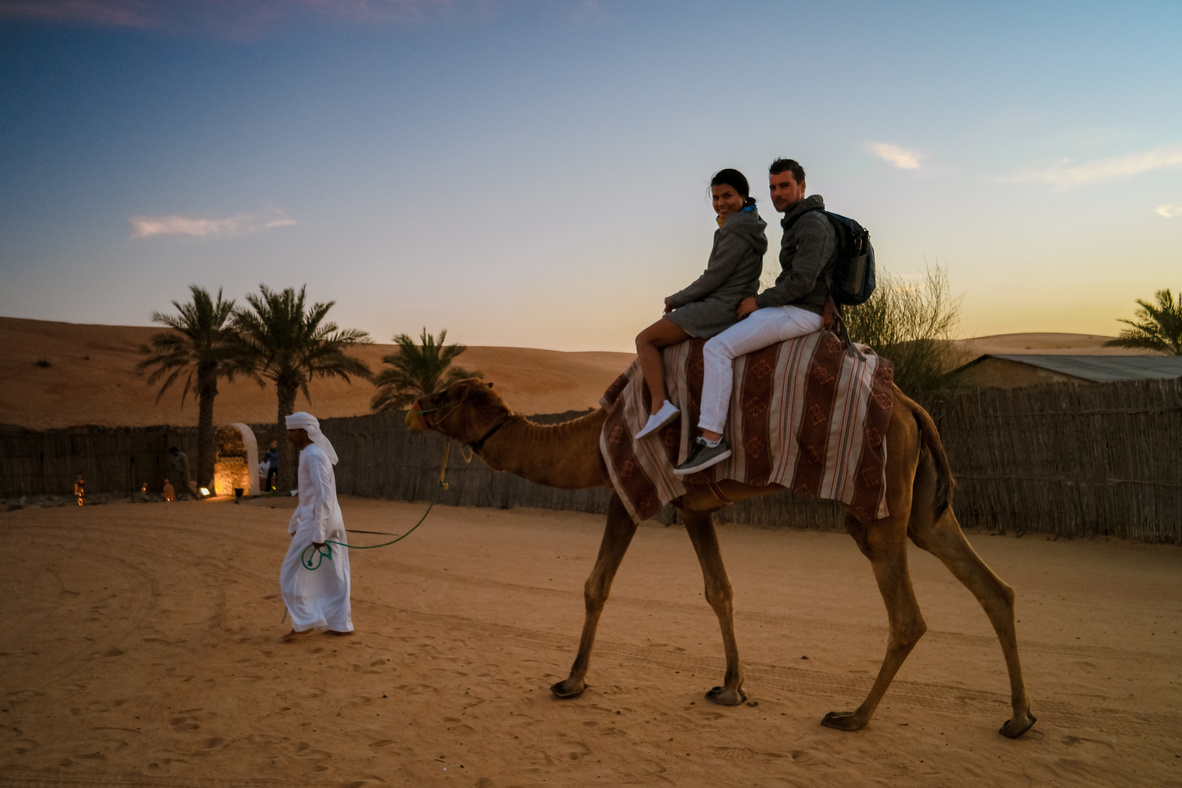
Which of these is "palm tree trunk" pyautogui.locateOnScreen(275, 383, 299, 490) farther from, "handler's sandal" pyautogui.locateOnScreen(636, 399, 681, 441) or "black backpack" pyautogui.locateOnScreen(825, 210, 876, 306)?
"black backpack" pyautogui.locateOnScreen(825, 210, 876, 306)

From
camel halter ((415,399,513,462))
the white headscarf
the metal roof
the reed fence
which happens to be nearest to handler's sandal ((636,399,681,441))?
camel halter ((415,399,513,462))

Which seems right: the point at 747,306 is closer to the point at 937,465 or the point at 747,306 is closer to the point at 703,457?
the point at 703,457

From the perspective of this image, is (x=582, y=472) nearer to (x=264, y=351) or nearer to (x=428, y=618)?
(x=428, y=618)

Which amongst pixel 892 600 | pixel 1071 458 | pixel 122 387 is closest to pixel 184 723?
pixel 892 600

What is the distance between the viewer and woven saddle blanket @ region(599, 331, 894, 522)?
4715 millimetres

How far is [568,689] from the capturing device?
5.52 m

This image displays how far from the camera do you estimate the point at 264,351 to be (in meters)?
27.8

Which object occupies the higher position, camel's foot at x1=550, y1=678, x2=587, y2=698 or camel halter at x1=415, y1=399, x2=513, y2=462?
camel halter at x1=415, y1=399, x2=513, y2=462

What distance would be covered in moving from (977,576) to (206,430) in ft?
97.5

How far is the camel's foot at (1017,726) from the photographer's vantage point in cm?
464

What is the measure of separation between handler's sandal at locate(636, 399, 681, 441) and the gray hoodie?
492 mm

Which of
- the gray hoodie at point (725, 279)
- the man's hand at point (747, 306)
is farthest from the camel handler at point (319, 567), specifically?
the man's hand at point (747, 306)

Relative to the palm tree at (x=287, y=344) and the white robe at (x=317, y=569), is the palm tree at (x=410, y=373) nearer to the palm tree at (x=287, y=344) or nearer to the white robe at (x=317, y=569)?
the palm tree at (x=287, y=344)

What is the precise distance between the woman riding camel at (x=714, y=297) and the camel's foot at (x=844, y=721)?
2.04m
